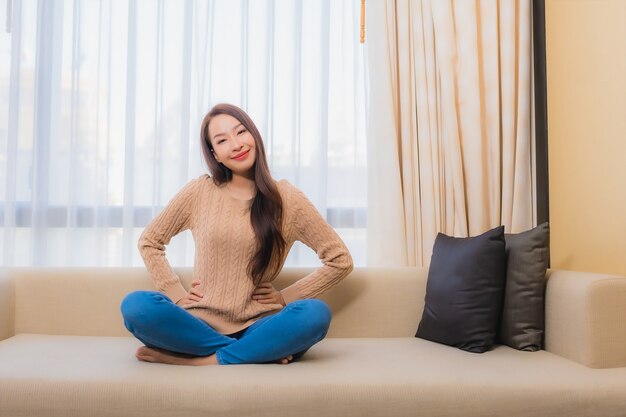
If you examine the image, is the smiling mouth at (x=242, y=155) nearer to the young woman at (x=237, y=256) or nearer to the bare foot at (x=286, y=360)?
the young woman at (x=237, y=256)

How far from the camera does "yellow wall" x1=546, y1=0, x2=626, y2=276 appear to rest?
2188mm

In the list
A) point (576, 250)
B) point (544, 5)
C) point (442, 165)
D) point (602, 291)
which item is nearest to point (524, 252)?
point (602, 291)

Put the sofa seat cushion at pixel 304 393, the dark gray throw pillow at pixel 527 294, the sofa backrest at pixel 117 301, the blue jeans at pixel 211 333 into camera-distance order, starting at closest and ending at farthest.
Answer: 1. the sofa seat cushion at pixel 304 393
2. the blue jeans at pixel 211 333
3. the dark gray throw pillow at pixel 527 294
4. the sofa backrest at pixel 117 301

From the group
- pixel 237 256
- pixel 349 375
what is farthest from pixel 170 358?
pixel 349 375

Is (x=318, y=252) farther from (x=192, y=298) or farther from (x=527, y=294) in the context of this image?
(x=527, y=294)

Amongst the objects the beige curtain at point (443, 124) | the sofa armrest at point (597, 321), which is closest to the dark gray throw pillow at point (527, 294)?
the sofa armrest at point (597, 321)

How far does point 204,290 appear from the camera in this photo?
2076mm

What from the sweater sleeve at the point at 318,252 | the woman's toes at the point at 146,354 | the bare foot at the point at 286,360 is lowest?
the bare foot at the point at 286,360

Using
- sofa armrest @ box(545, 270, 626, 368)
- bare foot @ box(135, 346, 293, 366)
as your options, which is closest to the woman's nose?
bare foot @ box(135, 346, 293, 366)

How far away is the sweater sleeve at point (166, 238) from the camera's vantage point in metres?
2.13

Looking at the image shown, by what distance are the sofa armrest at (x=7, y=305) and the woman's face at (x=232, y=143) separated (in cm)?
88

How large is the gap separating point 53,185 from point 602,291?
2224mm

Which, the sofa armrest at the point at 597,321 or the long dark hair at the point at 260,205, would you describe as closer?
Result: the sofa armrest at the point at 597,321

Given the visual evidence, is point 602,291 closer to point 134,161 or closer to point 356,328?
point 356,328
